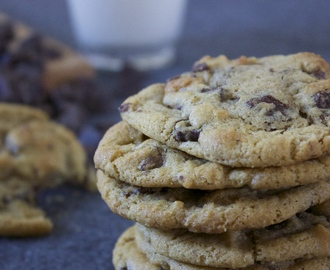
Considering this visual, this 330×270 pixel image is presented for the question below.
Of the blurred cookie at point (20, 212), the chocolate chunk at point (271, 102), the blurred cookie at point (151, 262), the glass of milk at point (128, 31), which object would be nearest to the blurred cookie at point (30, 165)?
the blurred cookie at point (20, 212)

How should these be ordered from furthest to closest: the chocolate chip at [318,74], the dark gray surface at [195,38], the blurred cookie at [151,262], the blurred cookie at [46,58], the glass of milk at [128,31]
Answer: the glass of milk at [128,31] < the blurred cookie at [46,58] < the dark gray surface at [195,38] < the chocolate chip at [318,74] < the blurred cookie at [151,262]

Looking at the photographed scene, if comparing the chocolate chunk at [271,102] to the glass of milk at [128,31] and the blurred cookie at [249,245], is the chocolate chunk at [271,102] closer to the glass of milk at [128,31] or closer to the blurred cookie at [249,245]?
the blurred cookie at [249,245]

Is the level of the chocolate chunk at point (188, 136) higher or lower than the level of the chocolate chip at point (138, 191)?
higher

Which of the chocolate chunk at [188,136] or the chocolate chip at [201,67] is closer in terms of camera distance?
the chocolate chunk at [188,136]

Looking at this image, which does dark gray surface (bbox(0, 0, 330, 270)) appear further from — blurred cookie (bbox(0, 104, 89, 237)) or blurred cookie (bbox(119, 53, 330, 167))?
blurred cookie (bbox(119, 53, 330, 167))

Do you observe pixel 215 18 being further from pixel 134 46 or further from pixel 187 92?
pixel 187 92

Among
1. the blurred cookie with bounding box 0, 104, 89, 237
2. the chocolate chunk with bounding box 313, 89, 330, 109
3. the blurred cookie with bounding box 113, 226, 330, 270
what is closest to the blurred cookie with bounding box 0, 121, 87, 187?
the blurred cookie with bounding box 0, 104, 89, 237

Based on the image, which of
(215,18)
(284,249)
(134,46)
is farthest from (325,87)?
(215,18)
